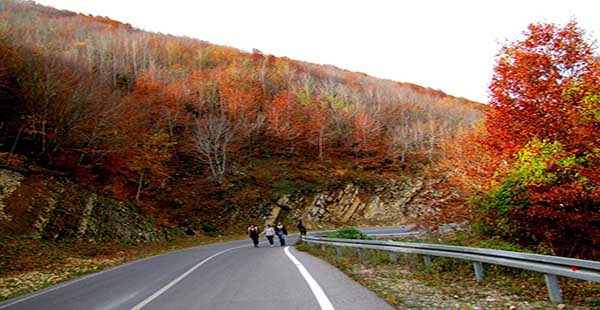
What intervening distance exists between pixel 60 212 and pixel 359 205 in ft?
103

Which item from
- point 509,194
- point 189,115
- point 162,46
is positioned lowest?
point 509,194

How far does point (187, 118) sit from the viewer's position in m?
53.8

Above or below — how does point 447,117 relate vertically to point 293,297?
above

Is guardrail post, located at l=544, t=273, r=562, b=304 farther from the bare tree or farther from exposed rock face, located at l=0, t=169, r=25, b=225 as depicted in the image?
the bare tree

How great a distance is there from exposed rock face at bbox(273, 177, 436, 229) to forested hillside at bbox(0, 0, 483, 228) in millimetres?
2020

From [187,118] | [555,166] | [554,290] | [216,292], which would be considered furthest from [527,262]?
[187,118]

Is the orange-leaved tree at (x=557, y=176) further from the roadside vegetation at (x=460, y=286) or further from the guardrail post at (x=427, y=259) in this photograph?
the guardrail post at (x=427, y=259)

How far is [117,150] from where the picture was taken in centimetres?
3003

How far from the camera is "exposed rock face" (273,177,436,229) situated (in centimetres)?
4419

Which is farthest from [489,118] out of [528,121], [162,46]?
[162,46]

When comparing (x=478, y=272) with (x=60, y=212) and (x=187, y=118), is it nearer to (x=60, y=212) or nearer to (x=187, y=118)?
Answer: (x=60, y=212)

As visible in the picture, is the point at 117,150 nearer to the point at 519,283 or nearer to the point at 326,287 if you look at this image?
the point at 326,287

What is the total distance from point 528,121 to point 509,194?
4.47 meters

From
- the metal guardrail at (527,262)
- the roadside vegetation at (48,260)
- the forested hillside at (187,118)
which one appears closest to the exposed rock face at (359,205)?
the forested hillside at (187,118)
